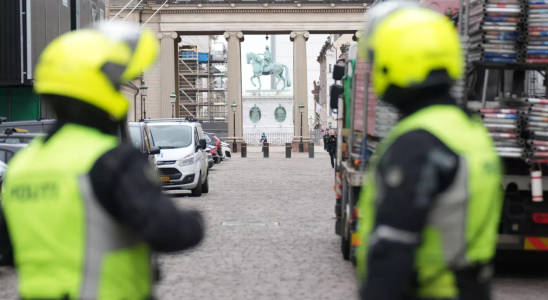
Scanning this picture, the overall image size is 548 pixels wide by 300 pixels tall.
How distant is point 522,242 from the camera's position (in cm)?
895

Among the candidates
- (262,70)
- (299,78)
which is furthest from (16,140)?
(262,70)

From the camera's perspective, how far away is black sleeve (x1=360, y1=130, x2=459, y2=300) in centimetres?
287

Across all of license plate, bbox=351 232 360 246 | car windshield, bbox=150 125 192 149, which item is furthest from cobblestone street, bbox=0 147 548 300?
car windshield, bbox=150 125 192 149

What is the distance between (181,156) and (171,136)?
1172 millimetres

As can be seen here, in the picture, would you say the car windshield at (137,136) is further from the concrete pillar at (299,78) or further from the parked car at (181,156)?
the concrete pillar at (299,78)

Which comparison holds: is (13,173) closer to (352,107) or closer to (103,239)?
(103,239)

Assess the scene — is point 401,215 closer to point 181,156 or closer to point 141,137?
point 141,137

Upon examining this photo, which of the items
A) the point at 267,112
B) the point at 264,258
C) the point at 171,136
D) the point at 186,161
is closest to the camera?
the point at 264,258

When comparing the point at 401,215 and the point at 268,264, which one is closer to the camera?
the point at 401,215

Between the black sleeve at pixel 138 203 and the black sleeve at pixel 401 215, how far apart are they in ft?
2.01

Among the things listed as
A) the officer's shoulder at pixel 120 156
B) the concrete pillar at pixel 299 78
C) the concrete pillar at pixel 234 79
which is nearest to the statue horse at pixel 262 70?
the concrete pillar at pixel 234 79

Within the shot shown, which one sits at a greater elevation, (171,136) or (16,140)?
(16,140)

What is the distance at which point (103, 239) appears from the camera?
3125 mm

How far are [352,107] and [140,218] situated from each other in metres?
7.67
